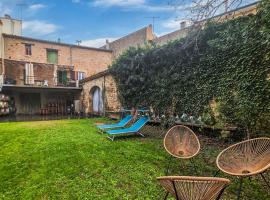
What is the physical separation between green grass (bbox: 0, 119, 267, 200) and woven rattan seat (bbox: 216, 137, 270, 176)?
1.65 feet

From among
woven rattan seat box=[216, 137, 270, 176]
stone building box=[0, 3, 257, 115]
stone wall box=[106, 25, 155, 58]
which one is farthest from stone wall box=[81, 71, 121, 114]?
woven rattan seat box=[216, 137, 270, 176]

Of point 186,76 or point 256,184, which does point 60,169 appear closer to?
point 256,184

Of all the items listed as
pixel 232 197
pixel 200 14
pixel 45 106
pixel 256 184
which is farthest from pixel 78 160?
pixel 45 106

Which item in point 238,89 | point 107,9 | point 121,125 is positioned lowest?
point 121,125

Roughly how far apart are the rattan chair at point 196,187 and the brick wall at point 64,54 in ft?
77.3

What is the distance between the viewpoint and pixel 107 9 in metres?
9.87

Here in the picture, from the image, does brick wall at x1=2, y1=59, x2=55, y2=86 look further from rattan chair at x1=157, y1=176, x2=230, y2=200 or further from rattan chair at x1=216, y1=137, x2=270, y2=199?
rattan chair at x1=157, y1=176, x2=230, y2=200

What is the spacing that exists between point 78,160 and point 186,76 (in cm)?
461

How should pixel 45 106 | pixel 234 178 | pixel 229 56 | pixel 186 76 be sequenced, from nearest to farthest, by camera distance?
pixel 234 178
pixel 229 56
pixel 186 76
pixel 45 106

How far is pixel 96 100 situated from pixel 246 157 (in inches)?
562

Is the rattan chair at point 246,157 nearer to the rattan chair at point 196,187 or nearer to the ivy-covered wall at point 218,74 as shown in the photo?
the rattan chair at point 196,187

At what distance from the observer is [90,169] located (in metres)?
4.07

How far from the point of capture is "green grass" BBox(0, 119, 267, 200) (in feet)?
10.6

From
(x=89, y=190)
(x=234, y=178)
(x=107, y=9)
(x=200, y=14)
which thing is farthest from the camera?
(x=107, y=9)
